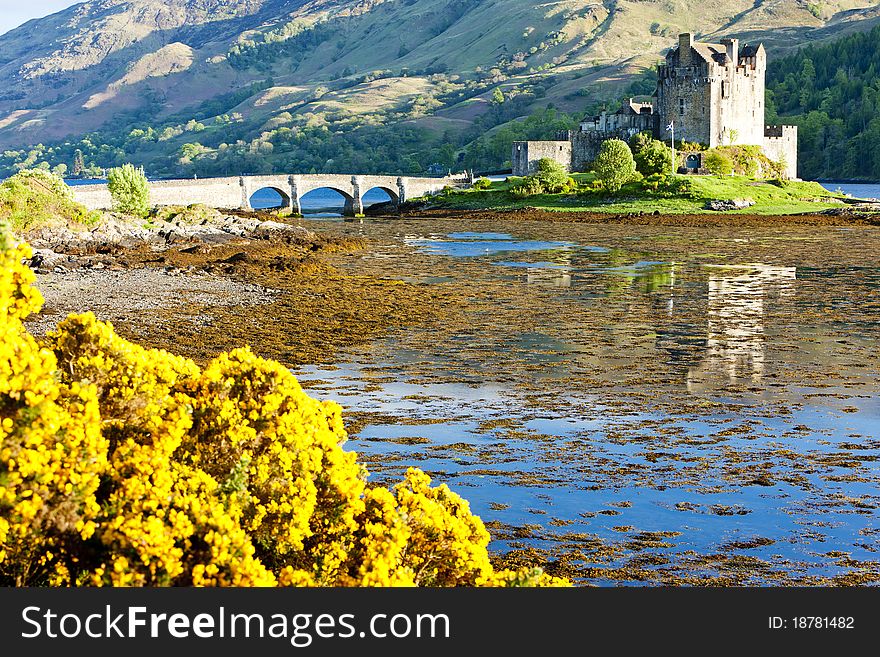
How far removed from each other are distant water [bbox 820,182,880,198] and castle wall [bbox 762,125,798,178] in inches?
605

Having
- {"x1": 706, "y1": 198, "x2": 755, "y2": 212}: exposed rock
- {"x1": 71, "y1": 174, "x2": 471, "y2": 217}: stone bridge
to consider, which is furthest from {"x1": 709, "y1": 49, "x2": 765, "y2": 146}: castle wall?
{"x1": 71, "y1": 174, "x2": 471, "y2": 217}: stone bridge

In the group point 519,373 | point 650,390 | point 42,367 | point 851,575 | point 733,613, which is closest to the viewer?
point 733,613

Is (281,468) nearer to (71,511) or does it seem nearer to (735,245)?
(71,511)

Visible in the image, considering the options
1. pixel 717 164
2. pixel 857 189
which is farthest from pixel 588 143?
pixel 857 189

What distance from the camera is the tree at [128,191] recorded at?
8419 cm

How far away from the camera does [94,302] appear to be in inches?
1663

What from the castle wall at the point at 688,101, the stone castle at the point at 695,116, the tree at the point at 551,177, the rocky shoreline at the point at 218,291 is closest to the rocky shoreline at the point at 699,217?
the tree at the point at 551,177

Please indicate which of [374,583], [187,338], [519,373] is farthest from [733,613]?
[187,338]

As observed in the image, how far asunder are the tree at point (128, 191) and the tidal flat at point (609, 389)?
84.4ft

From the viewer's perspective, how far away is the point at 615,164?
105875mm

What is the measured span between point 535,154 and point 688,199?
28140mm

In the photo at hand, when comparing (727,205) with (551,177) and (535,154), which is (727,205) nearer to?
(551,177)

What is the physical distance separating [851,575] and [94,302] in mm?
33359

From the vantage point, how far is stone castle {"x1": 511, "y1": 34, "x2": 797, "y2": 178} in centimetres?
11944
